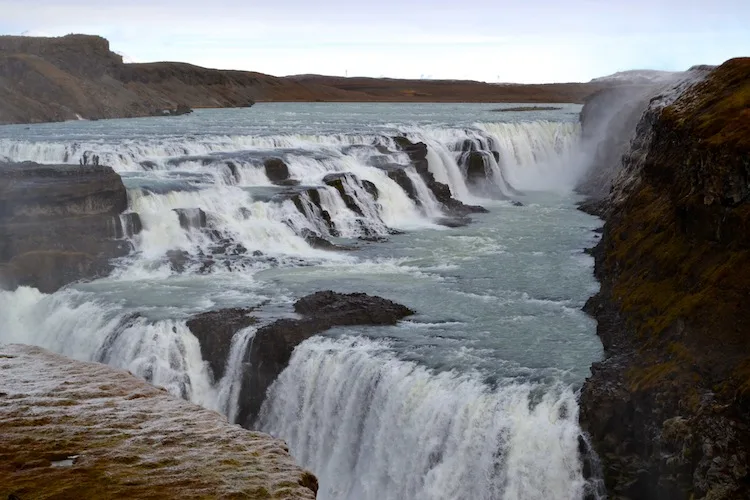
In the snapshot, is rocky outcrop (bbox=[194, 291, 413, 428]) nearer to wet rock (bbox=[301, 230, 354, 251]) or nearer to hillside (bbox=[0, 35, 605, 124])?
wet rock (bbox=[301, 230, 354, 251])

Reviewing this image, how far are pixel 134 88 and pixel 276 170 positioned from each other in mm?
62021

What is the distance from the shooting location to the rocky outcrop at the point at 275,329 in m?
18.0

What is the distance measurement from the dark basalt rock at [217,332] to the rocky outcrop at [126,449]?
840 centimetres

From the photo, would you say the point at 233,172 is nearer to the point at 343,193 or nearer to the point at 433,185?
the point at 343,193

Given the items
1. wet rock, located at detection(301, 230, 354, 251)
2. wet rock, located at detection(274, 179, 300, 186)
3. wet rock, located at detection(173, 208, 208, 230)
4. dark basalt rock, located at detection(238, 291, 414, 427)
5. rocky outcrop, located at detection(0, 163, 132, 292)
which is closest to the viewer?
dark basalt rock, located at detection(238, 291, 414, 427)

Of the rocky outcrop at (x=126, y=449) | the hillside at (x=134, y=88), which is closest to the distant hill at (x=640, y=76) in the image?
the hillside at (x=134, y=88)

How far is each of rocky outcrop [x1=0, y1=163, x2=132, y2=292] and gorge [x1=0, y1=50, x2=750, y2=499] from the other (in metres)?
0.07

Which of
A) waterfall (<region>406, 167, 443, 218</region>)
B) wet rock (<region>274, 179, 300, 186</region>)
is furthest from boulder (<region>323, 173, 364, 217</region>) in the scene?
waterfall (<region>406, 167, 443, 218</region>)

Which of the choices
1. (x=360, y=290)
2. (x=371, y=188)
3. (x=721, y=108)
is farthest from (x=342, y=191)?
(x=721, y=108)

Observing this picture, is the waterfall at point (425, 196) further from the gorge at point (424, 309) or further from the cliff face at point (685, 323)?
the cliff face at point (685, 323)

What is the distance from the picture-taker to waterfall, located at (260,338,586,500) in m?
13.7

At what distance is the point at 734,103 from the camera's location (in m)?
17.7

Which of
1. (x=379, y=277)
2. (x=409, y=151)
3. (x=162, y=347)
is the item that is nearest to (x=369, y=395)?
(x=162, y=347)

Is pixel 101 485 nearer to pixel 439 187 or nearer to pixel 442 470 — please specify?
→ pixel 442 470
